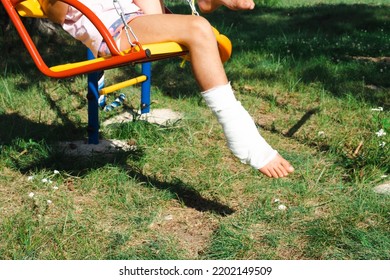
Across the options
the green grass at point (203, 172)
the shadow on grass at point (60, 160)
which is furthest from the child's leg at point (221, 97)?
the shadow on grass at point (60, 160)

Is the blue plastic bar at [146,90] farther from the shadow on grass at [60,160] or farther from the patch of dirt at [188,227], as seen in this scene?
the patch of dirt at [188,227]

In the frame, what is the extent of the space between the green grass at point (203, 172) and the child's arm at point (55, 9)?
84 centimetres

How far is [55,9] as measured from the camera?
3.27 m

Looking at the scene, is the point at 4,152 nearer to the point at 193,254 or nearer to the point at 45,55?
the point at 193,254

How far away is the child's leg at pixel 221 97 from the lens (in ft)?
9.60

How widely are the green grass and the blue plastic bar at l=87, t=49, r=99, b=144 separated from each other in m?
0.21

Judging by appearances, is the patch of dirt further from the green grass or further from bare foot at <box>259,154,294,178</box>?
bare foot at <box>259,154,294,178</box>

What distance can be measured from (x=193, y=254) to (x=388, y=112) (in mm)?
2194

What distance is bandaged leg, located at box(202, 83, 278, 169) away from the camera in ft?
9.58

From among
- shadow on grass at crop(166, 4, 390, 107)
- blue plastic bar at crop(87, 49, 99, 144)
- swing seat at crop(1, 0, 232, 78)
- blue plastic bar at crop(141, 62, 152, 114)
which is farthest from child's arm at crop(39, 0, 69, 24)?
shadow on grass at crop(166, 4, 390, 107)

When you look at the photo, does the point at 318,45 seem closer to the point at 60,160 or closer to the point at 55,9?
the point at 60,160
